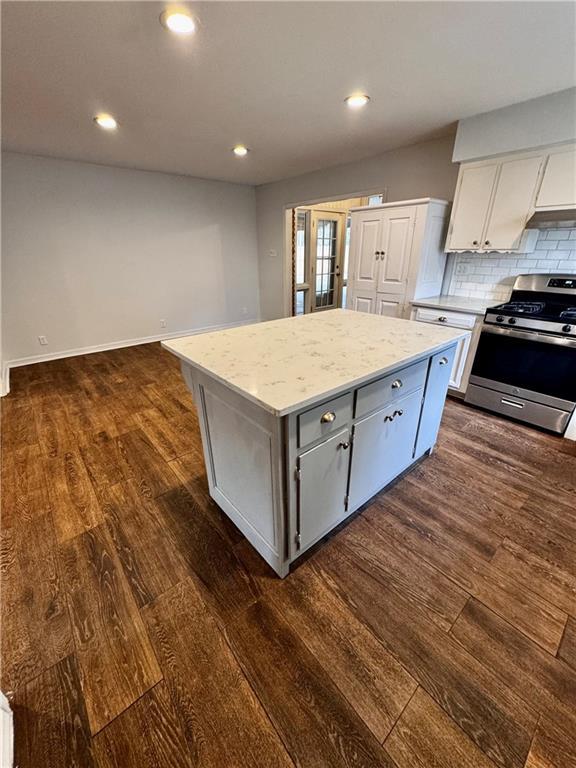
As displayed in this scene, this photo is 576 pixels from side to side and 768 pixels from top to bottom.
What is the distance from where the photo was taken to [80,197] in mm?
3951

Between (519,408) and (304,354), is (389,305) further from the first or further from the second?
(304,354)

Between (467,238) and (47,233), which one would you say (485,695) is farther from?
(47,233)

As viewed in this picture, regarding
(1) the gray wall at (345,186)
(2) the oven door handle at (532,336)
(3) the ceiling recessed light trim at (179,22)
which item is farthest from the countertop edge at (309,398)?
(1) the gray wall at (345,186)

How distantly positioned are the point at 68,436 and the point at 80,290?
104 inches

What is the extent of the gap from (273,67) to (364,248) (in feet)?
6.16

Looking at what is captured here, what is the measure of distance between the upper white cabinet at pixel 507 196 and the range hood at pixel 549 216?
28mm

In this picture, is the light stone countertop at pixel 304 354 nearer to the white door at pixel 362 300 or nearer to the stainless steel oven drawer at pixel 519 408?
the stainless steel oven drawer at pixel 519 408

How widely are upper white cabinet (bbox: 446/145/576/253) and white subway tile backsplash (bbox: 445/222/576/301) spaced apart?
0.14 metres

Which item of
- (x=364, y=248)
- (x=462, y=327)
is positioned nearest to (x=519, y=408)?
(x=462, y=327)

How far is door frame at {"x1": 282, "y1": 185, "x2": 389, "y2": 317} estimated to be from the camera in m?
3.83

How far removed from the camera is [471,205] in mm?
2811

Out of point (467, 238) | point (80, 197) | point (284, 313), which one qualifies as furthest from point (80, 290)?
point (467, 238)

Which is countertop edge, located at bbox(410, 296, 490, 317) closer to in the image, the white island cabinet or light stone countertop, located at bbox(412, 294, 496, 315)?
light stone countertop, located at bbox(412, 294, 496, 315)

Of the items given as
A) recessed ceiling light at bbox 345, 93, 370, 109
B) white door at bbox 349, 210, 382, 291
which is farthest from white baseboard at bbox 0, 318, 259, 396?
recessed ceiling light at bbox 345, 93, 370, 109
